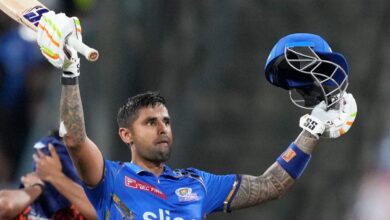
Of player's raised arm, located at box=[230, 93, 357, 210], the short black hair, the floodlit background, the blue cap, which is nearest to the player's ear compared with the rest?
the short black hair

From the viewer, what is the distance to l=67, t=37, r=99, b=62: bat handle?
182 inches

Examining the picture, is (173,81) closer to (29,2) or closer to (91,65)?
(91,65)

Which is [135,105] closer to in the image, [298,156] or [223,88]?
[298,156]

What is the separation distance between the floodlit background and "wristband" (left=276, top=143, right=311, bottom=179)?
205cm

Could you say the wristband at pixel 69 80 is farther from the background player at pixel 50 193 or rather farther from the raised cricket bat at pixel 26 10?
the background player at pixel 50 193

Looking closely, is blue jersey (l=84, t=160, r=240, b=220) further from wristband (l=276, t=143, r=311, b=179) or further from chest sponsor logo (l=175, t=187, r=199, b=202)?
wristband (l=276, t=143, r=311, b=179)

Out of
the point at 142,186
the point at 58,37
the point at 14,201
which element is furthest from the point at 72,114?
the point at 14,201

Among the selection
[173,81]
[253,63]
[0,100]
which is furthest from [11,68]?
[253,63]

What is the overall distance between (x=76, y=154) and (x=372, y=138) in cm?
363

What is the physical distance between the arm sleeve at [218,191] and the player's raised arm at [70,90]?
0.70 meters

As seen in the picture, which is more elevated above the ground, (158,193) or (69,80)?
(69,80)

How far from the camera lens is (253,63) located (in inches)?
316

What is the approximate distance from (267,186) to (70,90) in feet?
4.51

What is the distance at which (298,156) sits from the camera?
585 centimetres
